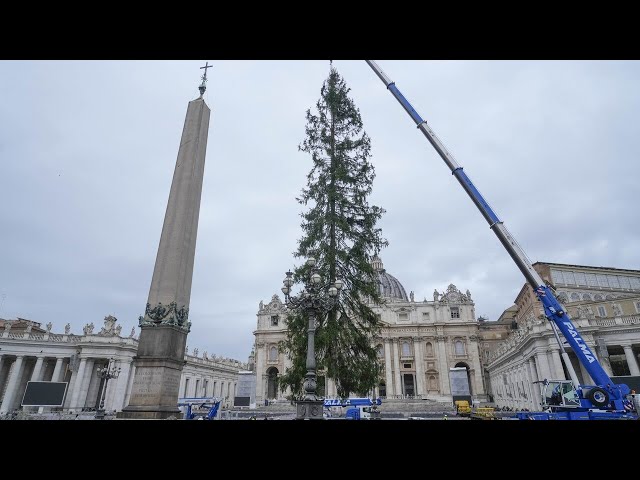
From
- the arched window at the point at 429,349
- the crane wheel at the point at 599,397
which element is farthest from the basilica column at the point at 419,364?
the crane wheel at the point at 599,397

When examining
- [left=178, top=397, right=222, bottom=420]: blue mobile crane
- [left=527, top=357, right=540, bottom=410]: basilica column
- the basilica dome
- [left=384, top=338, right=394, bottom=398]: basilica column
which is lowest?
[left=178, top=397, right=222, bottom=420]: blue mobile crane

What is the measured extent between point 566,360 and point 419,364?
166 ft

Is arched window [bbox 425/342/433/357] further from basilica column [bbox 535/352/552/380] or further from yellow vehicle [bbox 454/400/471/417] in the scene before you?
basilica column [bbox 535/352/552/380]

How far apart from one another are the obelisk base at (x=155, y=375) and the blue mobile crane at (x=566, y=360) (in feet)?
43.8

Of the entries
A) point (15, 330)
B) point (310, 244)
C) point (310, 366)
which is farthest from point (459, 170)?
point (15, 330)

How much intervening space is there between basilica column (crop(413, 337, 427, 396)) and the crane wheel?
53316mm

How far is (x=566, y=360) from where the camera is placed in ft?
61.0

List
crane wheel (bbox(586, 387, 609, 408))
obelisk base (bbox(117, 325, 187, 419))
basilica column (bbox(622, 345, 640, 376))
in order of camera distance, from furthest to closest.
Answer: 1. basilica column (bbox(622, 345, 640, 376))
2. crane wheel (bbox(586, 387, 609, 408))
3. obelisk base (bbox(117, 325, 187, 419))

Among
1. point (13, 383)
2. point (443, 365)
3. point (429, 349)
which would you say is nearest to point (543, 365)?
point (443, 365)

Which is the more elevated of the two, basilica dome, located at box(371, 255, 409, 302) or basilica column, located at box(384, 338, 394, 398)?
basilica dome, located at box(371, 255, 409, 302)

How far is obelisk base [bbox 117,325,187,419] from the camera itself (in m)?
10.8

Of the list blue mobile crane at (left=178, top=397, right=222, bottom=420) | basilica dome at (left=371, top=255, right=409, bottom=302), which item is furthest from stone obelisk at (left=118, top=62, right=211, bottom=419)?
basilica dome at (left=371, top=255, right=409, bottom=302)

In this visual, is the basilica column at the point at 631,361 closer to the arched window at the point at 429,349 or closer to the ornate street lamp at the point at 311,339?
the ornate street lamp at the point at 311,339
